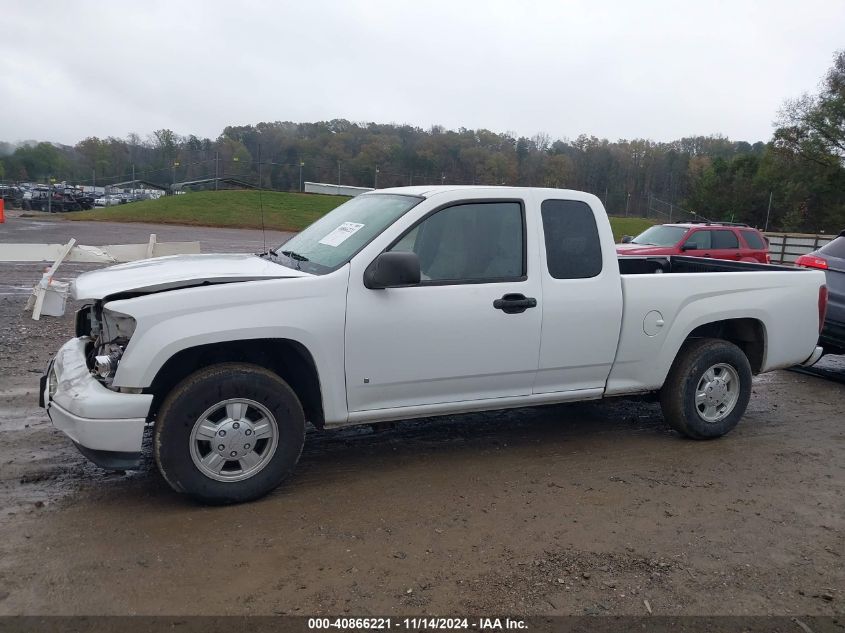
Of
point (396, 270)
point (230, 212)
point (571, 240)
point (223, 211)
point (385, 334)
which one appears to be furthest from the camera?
point (223, 211)

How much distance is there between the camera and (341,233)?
196 inches

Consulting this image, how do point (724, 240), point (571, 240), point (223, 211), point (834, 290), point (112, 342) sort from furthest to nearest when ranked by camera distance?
point (223, 211)
point (724, 240)
point (834, 290)
point (571, 240)
point (112, 342)

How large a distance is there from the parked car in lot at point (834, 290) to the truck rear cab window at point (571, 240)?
162 inches

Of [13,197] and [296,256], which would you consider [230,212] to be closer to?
[13,197]

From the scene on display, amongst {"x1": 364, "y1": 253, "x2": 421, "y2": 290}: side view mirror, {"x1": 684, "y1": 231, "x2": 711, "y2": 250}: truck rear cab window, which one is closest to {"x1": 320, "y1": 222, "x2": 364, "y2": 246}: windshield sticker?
{"x1": 364, "y1": 253, "x2": 421, "y2": 290}: side view mirror

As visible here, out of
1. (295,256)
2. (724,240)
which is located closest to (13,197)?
(724,240)

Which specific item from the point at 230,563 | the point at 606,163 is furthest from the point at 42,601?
the point at 606,163

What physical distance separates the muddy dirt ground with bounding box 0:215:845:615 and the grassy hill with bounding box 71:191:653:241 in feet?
101

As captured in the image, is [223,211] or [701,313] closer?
[701,313]

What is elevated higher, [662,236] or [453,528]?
[662,236]

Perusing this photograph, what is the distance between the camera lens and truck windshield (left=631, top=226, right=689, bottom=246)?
1642 centimetres

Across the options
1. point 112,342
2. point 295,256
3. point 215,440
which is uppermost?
point 295,256

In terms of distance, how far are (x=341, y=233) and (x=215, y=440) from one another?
1648mm

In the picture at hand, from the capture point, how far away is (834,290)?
26.2 ft
